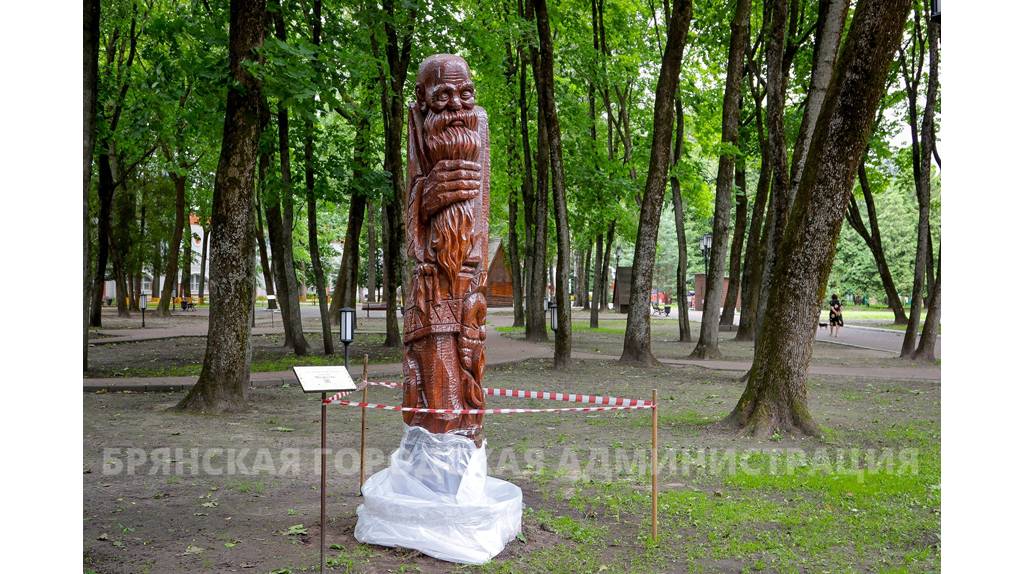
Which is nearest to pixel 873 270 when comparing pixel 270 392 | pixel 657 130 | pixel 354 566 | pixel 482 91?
pixel 482 91

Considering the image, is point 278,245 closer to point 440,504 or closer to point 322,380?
point 322,380

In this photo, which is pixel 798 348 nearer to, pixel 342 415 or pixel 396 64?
pixel 342 415

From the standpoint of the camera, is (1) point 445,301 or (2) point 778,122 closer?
(1) point 445,301

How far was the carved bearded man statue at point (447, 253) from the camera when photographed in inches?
266

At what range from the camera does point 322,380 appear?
5.97 meters

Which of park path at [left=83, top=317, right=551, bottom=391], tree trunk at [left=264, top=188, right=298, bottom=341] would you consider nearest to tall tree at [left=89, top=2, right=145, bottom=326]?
tree trunk at [left=264, top=188, right=298, bottom=341]

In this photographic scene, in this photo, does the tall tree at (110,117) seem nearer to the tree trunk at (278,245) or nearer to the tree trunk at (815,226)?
the tree trunk at (278,245)

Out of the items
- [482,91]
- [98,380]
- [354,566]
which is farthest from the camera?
[482,91]

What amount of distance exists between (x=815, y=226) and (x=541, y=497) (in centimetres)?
468

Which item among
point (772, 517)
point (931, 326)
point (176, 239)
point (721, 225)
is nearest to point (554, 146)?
point (721, 225)

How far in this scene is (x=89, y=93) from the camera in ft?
45.8

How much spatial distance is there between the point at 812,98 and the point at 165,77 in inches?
413

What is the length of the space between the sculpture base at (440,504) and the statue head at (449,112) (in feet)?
7.68

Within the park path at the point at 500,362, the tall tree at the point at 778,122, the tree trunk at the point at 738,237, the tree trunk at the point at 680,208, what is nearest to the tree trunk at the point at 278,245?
the park path at the point at 500,362
